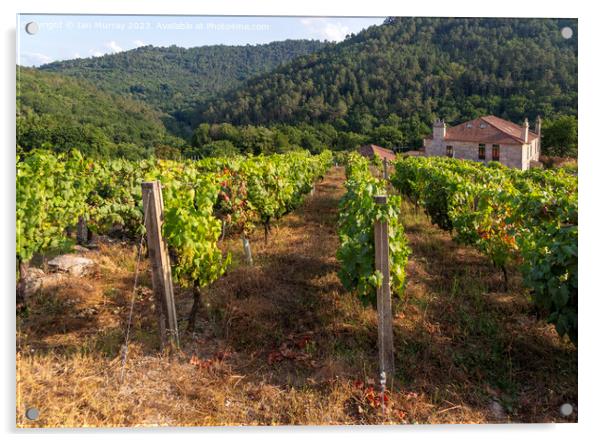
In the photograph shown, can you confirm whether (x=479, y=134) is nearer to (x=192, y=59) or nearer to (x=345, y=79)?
(x=345, y=79)

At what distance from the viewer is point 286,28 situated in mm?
3080

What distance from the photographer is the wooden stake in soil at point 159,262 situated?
10.6 ft

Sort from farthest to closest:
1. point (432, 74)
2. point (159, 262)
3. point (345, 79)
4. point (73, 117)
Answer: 1. point (73, 117)
2. point (432, 74)
3. point (345, 79)
4. point (159, 262)

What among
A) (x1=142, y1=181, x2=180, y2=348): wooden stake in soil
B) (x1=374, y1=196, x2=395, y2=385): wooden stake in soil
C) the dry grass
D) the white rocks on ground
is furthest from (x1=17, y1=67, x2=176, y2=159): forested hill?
(x1=374, y1=196, x2=395, y2=385): wooden stake in soil

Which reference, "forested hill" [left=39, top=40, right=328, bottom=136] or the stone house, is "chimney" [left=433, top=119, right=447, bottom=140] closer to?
the stone house

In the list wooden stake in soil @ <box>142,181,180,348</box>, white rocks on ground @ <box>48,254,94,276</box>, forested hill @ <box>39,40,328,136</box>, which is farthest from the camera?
white rocks on ground @ <box>48,254,94,276</box>

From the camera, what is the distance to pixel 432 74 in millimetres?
7660

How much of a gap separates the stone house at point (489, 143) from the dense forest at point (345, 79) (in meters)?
3.95

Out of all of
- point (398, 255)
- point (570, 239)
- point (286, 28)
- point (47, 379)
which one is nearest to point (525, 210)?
point (570, 239)

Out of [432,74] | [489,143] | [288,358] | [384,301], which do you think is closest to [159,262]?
[288,358]

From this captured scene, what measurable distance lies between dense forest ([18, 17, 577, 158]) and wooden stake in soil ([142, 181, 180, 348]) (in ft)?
3.41

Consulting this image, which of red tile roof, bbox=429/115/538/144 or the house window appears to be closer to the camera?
red tile roof, bbox=429/115/538/144

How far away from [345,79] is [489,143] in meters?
15.8

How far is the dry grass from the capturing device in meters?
2.74
